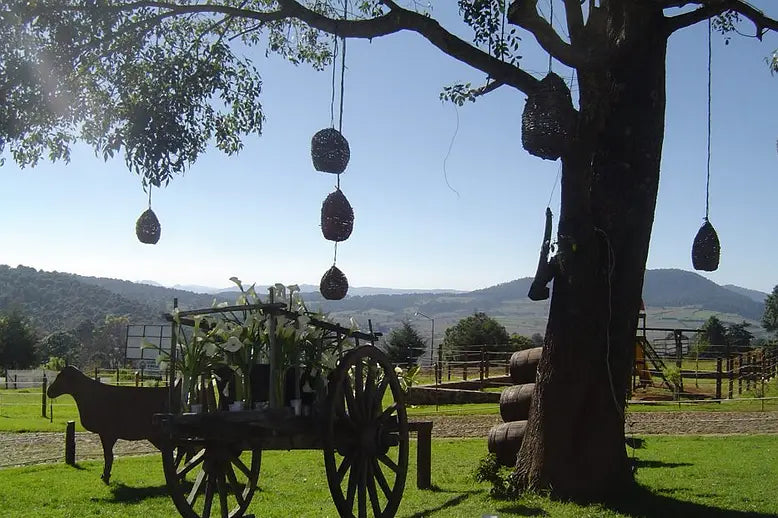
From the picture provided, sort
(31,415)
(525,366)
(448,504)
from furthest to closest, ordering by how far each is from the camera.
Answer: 1. (31,415)
2. (525,366)
3. (448,504)

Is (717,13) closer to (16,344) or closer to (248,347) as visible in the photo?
(248,347)

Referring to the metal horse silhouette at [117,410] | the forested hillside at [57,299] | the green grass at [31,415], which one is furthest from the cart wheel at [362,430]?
the forested hillside at [57,299]

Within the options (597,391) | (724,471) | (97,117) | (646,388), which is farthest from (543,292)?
(646,388)

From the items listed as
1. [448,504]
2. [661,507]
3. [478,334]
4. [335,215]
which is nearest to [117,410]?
[448,504]

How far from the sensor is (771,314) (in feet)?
237

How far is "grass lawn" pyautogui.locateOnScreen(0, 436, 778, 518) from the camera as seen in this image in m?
8.44

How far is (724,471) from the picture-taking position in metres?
11.2

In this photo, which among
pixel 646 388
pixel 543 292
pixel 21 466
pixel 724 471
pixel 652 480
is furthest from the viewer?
pixel 646 388

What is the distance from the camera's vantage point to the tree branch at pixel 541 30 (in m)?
8.55

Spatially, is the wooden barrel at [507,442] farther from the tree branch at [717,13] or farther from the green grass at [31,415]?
the green grass at [31,415]

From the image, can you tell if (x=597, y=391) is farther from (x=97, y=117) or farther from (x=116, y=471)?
(x=116, y=471)

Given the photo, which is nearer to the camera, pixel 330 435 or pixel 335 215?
pixel 330 435

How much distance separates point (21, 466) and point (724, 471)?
35.0ft

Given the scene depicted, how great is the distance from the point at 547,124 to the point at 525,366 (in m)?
5.41
